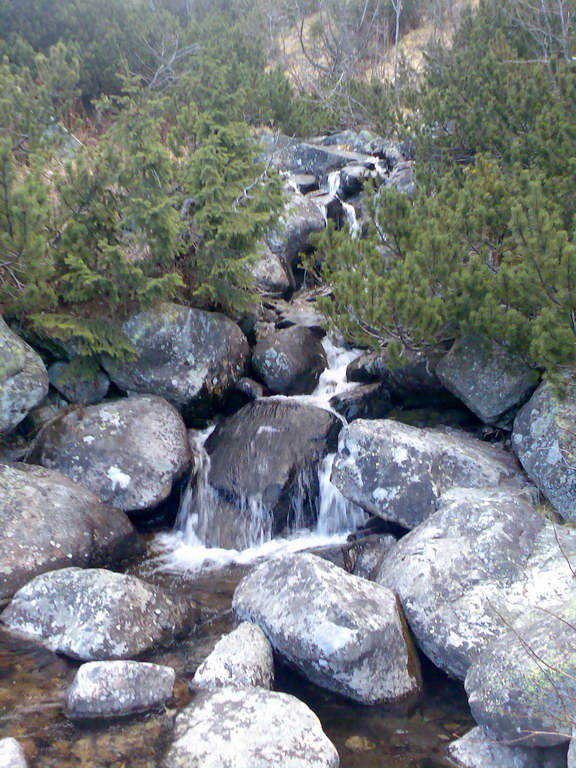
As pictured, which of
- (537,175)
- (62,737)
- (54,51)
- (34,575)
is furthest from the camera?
(54,51)

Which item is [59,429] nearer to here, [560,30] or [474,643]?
[474,643]

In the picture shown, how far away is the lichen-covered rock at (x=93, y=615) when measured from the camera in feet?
15.5

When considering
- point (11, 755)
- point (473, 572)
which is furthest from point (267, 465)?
point (11, 755)

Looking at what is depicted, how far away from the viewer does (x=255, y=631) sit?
463cm

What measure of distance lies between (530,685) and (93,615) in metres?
2.98

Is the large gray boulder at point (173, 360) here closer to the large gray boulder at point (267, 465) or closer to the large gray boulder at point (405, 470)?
the large gray boulder at point (267, 465)

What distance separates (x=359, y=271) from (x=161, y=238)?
222 cm

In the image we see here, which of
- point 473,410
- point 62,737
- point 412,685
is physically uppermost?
point 473,410

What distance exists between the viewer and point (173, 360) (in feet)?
25.9

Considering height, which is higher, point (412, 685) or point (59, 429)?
point (59, 429)

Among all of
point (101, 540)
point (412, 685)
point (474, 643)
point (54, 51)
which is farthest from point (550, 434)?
point (54, 51)

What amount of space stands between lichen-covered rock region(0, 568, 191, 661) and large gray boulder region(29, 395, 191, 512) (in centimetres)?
170

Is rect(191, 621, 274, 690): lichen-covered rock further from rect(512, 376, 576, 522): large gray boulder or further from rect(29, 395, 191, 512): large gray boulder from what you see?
rect(512, 376, 576, 522): large gray boulder

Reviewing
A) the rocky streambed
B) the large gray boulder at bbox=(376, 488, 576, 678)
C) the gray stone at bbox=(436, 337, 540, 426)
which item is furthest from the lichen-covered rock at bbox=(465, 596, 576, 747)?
the gray stone at bbox=(436, 337, 540, 426)
